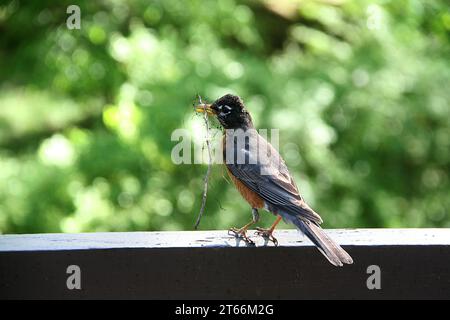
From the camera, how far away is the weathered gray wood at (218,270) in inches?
80.3

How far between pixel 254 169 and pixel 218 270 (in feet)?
2.08

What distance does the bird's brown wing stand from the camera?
8.16 ft

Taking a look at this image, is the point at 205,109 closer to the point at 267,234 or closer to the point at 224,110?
the point at 224,110

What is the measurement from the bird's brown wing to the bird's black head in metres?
0.09

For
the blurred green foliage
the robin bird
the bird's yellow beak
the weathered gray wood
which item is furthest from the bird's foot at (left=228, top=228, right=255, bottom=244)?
the blurred green foliage

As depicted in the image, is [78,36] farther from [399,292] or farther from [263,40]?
[399,292]

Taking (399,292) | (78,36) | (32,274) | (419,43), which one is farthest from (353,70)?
(32,274)

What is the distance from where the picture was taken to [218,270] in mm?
2061

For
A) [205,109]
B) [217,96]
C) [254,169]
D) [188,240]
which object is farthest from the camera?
[217,96]

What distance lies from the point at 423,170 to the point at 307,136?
3.41 feet

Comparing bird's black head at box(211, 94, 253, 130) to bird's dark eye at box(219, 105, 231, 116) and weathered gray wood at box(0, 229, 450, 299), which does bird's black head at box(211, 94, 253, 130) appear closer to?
bird's dark eye at box(219, 105, 231, 116)

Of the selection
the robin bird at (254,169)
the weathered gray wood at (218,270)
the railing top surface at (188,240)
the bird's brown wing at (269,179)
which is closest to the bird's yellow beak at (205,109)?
the robin bird at (254,169)

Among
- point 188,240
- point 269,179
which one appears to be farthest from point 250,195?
point 188,240
